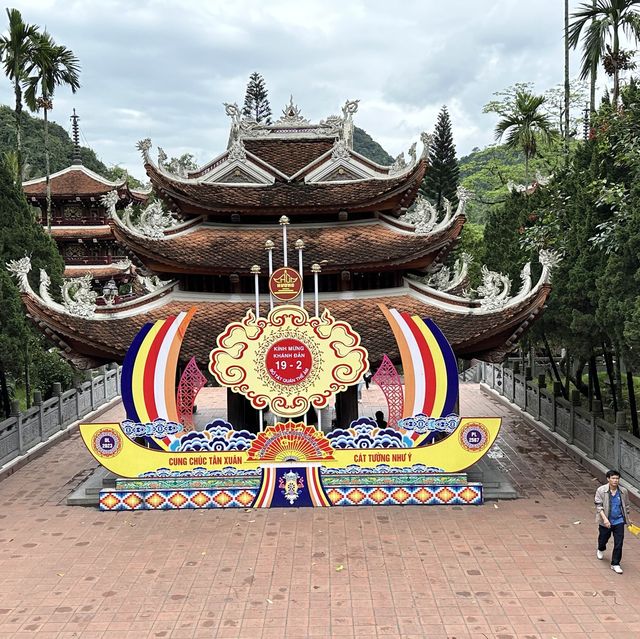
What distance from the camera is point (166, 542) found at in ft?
37.2

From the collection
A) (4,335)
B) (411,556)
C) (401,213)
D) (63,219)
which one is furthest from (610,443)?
(63,219)

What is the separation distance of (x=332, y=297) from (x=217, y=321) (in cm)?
274

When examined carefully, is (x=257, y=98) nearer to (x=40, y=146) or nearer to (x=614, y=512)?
(x=40, y=146)

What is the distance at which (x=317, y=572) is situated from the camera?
1000 centimetres

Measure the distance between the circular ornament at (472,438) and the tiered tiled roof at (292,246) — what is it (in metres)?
4.04

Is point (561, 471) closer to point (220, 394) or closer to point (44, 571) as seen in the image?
point (44, 571)

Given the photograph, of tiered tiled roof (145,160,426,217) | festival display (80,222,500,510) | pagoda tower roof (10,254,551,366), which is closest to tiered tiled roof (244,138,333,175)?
tiered tiled roof (145,160,426,217)

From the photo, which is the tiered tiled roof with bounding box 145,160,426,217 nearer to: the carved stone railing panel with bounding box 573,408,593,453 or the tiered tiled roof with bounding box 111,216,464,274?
the tiered tiled roof with bounding box 111,216,464,274

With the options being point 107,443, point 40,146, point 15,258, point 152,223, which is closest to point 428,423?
point 107,443

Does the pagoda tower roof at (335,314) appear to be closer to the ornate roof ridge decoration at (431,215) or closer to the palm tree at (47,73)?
the ornate roof ridge decoration at (431,215)

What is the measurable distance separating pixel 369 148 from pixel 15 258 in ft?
310

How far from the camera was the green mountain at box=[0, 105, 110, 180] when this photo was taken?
64.0 meters

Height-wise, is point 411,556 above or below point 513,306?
below

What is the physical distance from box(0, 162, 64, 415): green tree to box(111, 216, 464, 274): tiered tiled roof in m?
2.91
